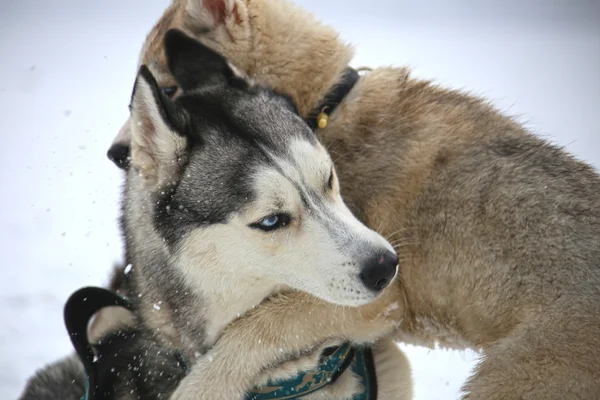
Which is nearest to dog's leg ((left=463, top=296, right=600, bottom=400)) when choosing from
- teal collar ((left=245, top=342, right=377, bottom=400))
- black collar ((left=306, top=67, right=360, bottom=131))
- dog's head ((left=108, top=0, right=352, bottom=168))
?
teal collar ((left=245, top=342, right=377, bottom=400))

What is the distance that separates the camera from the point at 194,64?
296 centimetres

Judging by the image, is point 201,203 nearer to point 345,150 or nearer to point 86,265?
point 345,150

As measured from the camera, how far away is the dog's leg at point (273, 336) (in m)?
2.76

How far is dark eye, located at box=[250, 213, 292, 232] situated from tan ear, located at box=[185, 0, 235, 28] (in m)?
1.30

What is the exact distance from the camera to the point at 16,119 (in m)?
8.62

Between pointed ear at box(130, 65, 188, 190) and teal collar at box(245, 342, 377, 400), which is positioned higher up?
pointed ear at box(130, 65, 188, 190)

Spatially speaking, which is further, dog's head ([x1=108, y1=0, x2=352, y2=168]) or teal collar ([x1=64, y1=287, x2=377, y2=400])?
dog's head ([x1=108, y1=0, x2=352, y2=168])

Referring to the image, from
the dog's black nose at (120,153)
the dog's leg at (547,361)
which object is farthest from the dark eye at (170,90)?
the dog's leg at (547,361)

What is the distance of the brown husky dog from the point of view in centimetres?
260

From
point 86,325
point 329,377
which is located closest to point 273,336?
point 329,377

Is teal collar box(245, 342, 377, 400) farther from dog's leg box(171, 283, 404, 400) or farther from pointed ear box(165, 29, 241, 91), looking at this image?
pointed ear box(165, 29, 241, 91)

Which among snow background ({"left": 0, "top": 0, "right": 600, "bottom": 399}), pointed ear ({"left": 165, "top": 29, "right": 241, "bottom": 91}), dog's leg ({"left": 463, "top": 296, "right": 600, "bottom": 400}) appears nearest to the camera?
dog's leg ({"left": 463, "top": 296, "right": 600, "bottom": 400})

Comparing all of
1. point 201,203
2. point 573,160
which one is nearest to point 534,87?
point 573,160

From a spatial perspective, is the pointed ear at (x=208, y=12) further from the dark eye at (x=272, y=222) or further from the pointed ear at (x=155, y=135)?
the dark eye at (x=272, y=222)
